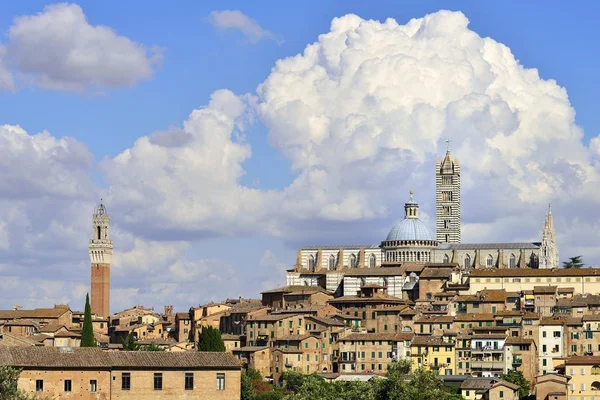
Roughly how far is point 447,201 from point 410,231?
20506mm

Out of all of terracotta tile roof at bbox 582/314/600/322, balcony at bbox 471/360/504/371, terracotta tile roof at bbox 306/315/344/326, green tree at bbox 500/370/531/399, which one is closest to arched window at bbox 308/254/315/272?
terracotta tile roof at bbox 306/315/344/326

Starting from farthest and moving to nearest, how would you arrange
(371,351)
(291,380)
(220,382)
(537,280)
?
(537,280), (371,351), (291,380), (220,382)

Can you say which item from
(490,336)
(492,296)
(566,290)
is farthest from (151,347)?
(566,290)

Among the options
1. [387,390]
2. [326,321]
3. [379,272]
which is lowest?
[387,390]

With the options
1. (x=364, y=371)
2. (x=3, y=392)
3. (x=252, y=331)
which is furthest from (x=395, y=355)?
(x=3, y=392)

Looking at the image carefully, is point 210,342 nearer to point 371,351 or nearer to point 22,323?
point 371,351

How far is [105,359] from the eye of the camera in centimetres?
5150

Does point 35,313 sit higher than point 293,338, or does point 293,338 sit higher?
point 35,313

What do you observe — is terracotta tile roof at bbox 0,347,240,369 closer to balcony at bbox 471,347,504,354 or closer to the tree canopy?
the tree canopy

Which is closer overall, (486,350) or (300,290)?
(486,350)

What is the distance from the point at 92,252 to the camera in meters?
130

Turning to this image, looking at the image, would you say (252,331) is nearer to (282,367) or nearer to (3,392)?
(282,367)

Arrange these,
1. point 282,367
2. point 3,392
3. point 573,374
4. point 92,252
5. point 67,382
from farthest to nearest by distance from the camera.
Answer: point 92,252, point 282,367, point 573,374, point 67,382, point 3,392

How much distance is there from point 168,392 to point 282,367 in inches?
1269
